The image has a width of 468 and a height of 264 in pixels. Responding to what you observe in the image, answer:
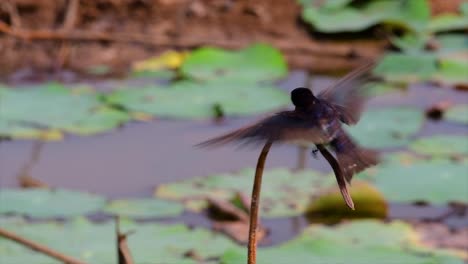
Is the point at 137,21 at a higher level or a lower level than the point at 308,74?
higher

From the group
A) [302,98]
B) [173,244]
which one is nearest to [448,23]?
[173,244]

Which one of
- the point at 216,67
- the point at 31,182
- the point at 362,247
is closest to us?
the point at 362,247

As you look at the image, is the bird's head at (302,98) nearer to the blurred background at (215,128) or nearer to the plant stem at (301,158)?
the blurred background at (215,128)

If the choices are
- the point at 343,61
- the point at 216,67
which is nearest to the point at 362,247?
the point at 216,67

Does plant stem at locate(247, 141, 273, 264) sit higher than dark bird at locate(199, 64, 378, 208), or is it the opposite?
dark bird at locate(199, 64, 378, 208)

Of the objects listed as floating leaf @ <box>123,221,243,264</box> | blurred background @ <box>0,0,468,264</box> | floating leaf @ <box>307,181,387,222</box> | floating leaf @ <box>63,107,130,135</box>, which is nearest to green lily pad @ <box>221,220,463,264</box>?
blurred background @ <box>0,0,468,264</box>

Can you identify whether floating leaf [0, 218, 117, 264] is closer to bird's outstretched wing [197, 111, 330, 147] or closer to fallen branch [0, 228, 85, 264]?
fallen branch [0, 228, 85, 264]

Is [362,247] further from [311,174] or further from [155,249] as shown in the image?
[311,174]
